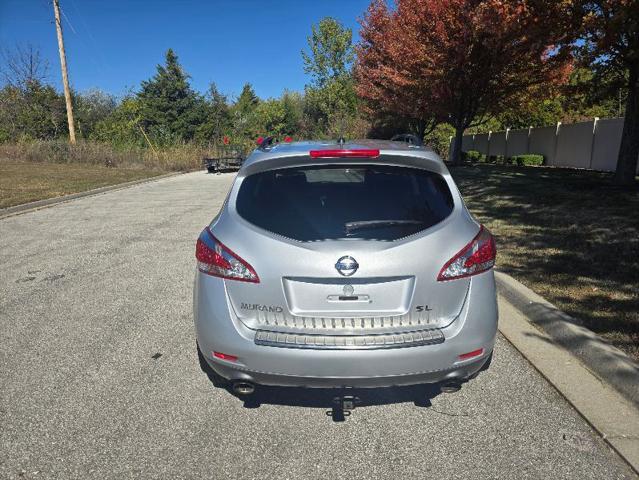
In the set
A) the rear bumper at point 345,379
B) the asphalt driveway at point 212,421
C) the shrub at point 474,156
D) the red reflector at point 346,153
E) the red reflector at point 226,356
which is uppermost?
the red reflector at point 346,153

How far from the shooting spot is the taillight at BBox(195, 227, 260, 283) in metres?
2.62

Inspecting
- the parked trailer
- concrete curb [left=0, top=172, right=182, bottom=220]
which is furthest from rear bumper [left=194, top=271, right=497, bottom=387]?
the parked trailer

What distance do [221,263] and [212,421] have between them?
3.34 feet

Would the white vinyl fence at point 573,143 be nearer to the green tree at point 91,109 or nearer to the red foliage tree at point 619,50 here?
the red foliage tree at point 619,50

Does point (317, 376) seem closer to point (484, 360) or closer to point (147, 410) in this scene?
point (484, 360)

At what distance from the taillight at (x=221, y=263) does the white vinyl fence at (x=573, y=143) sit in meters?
21.3

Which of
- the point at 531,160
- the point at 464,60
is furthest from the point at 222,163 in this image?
the point at 531,160

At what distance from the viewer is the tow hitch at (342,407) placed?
2703 mm

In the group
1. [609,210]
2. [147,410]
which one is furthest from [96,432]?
[609,210]

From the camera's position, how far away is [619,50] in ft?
38.9

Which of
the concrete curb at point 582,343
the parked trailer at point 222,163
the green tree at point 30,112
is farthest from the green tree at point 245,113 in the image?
the concrete curb at point 582,343

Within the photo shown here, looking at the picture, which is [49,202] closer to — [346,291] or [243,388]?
[243,388]

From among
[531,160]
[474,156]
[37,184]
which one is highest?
[37,184]

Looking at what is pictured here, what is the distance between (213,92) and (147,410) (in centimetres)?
7194
